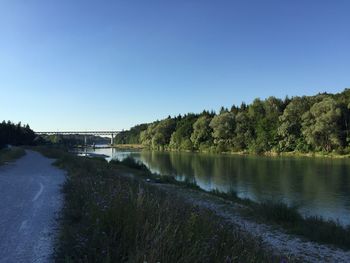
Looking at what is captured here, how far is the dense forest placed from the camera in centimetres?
8056

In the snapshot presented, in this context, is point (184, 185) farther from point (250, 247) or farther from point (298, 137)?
point (298, 137)

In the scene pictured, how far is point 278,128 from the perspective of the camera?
93875 millimetres

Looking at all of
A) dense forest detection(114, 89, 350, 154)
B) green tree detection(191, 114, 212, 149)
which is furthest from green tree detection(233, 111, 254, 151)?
green tree detection(191, 114, 212, 149)

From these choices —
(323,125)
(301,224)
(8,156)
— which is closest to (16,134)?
(8,156)

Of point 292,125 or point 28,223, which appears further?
point 292,125

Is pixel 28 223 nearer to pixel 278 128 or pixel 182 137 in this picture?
pixel 278 128

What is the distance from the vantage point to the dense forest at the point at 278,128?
80562 mm

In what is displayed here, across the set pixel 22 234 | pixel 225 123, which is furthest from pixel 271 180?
pixel 225 123

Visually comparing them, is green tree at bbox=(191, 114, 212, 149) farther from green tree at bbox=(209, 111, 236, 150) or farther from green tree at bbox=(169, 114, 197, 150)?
green tree at bbox=(209, 111, 236, 150)

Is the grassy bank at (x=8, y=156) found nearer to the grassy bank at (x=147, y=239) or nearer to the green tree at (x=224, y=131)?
the grassy bank at (x=147, y=239)

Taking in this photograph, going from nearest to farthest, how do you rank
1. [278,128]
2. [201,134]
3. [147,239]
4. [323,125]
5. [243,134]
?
1. [147,239]
2. [323,125]
3. [278,128]
4. [243,134]
5. [201,134]

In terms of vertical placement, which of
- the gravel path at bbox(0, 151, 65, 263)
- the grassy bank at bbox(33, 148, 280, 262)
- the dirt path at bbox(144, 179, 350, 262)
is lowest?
the dirt path at bbox(144, 179, 350, 262)

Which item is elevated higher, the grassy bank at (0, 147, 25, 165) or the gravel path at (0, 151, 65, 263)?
the grassy bank at (0, 147, 25, 165)

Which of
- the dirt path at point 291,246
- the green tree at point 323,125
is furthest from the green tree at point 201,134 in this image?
the dirt path at point 291,246
